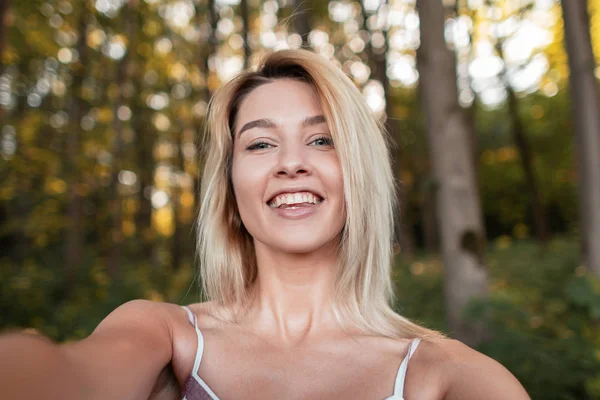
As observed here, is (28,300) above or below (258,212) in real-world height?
below

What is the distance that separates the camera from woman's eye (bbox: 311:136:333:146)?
1977 mm

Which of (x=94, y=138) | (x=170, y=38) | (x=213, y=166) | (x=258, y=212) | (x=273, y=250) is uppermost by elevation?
(x=170, y=38)

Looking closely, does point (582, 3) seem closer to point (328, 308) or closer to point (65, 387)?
point (328, 308)

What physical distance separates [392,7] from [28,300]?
1203cm

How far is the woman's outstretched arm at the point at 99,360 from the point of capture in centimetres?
113

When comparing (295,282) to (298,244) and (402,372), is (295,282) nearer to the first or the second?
(298,244)

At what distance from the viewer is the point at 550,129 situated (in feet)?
82.7

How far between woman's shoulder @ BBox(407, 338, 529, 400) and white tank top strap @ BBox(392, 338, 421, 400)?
3cm

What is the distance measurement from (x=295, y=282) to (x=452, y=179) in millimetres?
3225

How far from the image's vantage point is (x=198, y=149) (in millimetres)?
3471

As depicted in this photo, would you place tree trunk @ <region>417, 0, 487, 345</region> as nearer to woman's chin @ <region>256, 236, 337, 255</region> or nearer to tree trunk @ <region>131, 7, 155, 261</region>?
woman's chin @ <region>256, 236, 337, 255</region>

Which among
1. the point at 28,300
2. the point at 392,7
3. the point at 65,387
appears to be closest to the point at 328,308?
the point at 65,387

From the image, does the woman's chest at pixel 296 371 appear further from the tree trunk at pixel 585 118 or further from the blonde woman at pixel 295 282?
the tree trunk at pixel 585 118

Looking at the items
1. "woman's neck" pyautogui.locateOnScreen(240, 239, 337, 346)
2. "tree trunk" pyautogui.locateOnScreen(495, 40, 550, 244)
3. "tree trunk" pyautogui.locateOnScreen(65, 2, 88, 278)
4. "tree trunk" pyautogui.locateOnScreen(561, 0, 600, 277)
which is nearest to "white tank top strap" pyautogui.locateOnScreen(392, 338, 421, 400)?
"woman's neck" pyautogui.locateOnScreen(240, 239, 337, 346)
